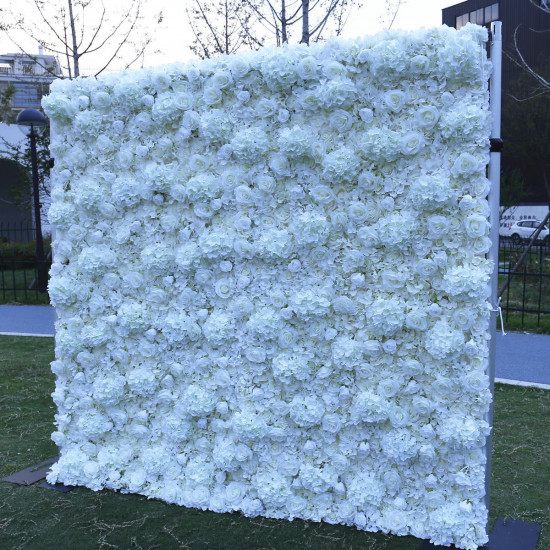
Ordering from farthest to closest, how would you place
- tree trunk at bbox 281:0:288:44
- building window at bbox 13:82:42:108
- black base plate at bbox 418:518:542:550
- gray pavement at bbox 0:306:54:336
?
building window at bbox 13:82:42:108 → gray pavement at bbox 0:306:54:336 → tree trunk at bbox 281:0:288:44 → black base plate at bbox 418:518:542:550

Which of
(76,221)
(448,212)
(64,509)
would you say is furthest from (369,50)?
(64,509)

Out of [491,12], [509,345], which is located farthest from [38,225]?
[491,12]

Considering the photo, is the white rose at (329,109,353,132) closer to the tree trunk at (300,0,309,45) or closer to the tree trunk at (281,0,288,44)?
the tree trunk at (300,0,309,45)

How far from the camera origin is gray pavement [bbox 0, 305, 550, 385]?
6.70 meters

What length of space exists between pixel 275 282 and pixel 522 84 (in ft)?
95.6

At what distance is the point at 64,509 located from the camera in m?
3.77

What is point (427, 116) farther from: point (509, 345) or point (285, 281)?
point (509, 345)

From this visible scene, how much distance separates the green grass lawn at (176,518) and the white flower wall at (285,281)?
12 cm

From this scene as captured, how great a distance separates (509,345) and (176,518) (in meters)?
5.89

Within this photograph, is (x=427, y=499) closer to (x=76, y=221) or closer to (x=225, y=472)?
(x=225, y=472)

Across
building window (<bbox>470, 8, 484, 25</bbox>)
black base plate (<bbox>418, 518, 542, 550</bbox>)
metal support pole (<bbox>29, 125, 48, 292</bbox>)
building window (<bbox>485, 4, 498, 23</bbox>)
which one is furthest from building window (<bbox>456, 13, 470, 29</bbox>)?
black base plate (<bbox>418, 518, 542, 550</bbox>)

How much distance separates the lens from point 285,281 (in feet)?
11.3

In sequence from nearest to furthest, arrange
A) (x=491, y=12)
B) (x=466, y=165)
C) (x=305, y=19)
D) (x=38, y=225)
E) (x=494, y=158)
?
(x=466, y=165), (x=494, y=158), (x=305, y=19), (x=38, y=225), (x=491, y=12)

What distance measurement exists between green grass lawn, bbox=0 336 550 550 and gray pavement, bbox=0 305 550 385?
1.75 m
